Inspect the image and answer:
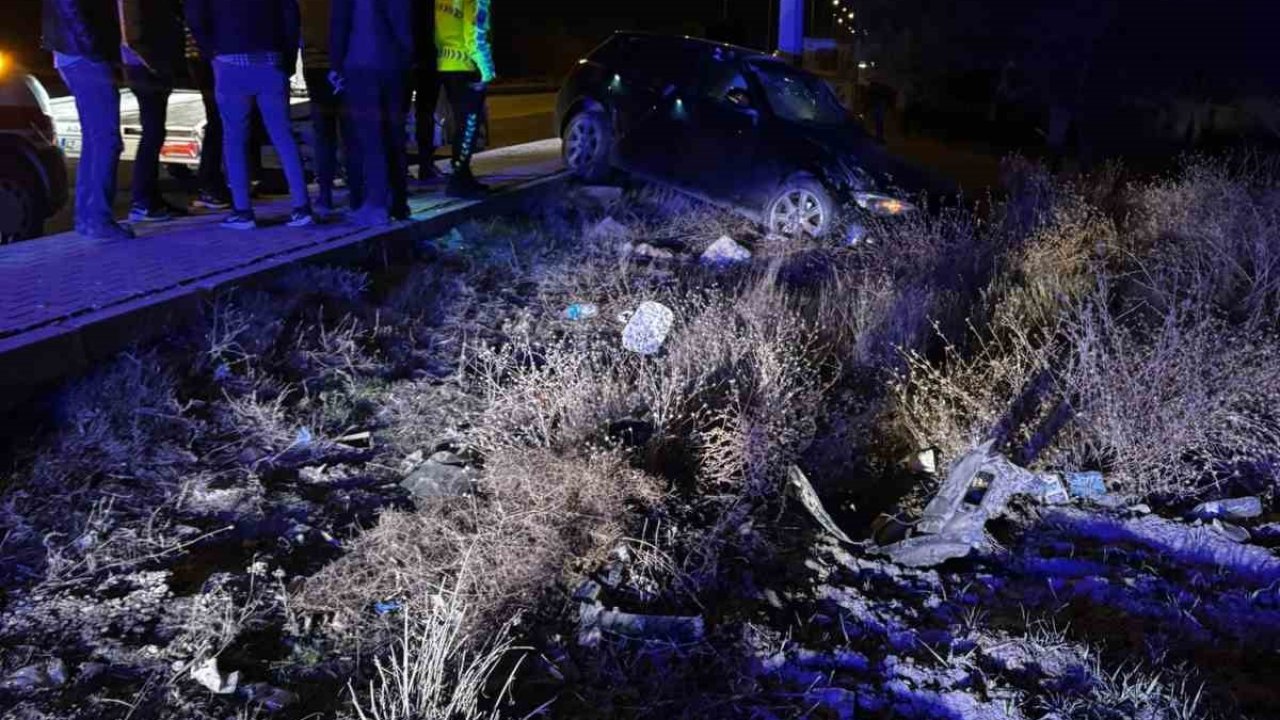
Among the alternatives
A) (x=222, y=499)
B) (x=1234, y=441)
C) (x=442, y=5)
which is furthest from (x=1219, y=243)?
(x=222, y=499)

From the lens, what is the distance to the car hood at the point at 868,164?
838 cm

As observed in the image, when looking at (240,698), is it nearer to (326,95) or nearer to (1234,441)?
(1234,441)

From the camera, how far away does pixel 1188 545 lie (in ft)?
12.8

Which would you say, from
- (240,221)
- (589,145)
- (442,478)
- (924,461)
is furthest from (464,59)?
(924,461)

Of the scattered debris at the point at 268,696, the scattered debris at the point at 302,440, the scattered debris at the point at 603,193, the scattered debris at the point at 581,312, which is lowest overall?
the scattered debris at the point at 268,696

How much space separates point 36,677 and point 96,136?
Answer: 12.8 ft

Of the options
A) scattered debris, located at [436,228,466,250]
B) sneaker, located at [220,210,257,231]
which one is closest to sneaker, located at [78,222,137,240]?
sneaker, located at [220,210,257,231]

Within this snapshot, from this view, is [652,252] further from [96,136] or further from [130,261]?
[96,136]

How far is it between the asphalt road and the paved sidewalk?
1.65 m

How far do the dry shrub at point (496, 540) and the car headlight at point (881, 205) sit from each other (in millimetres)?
5049

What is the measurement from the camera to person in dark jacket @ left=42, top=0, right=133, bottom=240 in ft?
17.5

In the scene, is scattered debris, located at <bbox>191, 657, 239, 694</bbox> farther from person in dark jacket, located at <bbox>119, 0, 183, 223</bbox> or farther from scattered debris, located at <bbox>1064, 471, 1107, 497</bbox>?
person in dark jacket, located at <bbox>119, 0, 183, 223</bbox>

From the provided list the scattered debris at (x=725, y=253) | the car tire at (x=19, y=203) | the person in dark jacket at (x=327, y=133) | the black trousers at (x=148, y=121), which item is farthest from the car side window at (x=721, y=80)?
the car tire at (x=19, y=203)

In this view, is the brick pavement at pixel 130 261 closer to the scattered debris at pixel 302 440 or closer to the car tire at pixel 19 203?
the car tire at pixel 19 203
